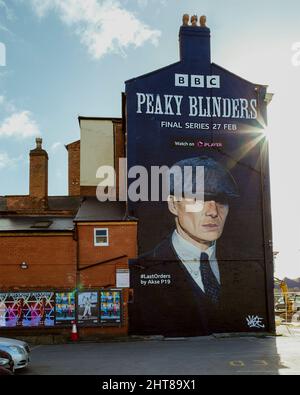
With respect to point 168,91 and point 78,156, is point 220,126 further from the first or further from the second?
point 78,156

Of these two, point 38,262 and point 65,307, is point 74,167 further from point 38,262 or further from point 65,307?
point 65,307

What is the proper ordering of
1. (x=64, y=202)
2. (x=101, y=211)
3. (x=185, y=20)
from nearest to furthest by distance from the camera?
(x=101, y=211) < (x=185, y=20) < (x=64, y=202)

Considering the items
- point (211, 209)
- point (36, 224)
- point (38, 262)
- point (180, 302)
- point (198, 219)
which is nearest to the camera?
point (38, 262)

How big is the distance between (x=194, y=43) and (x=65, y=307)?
1550cm

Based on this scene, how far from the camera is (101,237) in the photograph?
25.6 meters

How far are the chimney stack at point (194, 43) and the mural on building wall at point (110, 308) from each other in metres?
Answer: 13.0

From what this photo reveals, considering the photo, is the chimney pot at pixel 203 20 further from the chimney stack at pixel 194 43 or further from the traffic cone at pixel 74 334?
the traffic cone at pixel 74 334

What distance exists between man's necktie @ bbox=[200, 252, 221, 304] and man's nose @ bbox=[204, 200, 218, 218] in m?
2.04

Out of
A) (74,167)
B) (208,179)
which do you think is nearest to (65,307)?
(208,179)

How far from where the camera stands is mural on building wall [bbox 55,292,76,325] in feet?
80.8

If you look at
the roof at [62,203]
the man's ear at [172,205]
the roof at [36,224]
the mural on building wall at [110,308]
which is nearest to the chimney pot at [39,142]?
the roof at [62,203]

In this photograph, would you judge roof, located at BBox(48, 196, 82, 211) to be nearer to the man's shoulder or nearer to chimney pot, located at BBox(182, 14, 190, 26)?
the man's shoulder

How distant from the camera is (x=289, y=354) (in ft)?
60.0
